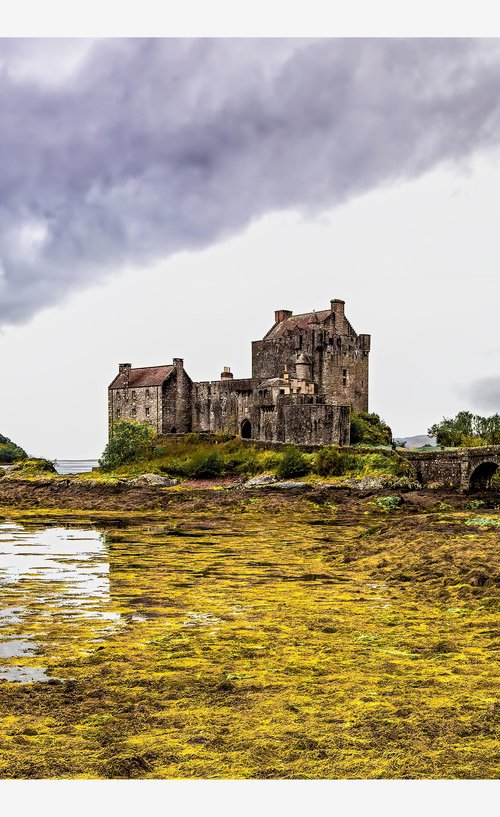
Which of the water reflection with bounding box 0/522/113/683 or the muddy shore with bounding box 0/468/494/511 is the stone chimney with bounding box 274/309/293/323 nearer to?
the muddy shore with bounding box 0/468/494/511

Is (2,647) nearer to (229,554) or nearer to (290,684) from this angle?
(290,684)

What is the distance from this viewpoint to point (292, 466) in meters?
35.9

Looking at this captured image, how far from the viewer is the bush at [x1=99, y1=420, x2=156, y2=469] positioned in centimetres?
4456

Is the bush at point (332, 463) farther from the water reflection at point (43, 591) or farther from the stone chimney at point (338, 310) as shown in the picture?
the water reflection at point (43, 591)

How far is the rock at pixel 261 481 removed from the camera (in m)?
35.4

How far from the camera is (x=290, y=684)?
6797 millimetres

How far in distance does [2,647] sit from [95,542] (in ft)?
36.1

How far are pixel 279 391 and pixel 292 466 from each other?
8.06 metres

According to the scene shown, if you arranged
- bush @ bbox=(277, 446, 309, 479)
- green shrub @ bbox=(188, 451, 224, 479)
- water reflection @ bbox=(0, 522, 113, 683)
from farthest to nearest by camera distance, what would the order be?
green shrub @ bbox=(188, 451, 224, 479), bush @ bbox=(277, 446, 309, 479), water reflection @ bbox=(0, 522, 113, 683)

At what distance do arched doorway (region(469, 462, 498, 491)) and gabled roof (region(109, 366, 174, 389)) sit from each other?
22931 mm

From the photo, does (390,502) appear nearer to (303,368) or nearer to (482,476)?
(482,476)

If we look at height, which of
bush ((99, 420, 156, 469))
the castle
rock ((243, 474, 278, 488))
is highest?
the castle

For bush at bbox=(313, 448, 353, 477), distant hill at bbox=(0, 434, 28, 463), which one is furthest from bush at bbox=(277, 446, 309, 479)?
distant hill at bbox=(0, 434, 28, 463)

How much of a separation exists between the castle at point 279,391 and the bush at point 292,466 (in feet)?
12.2
